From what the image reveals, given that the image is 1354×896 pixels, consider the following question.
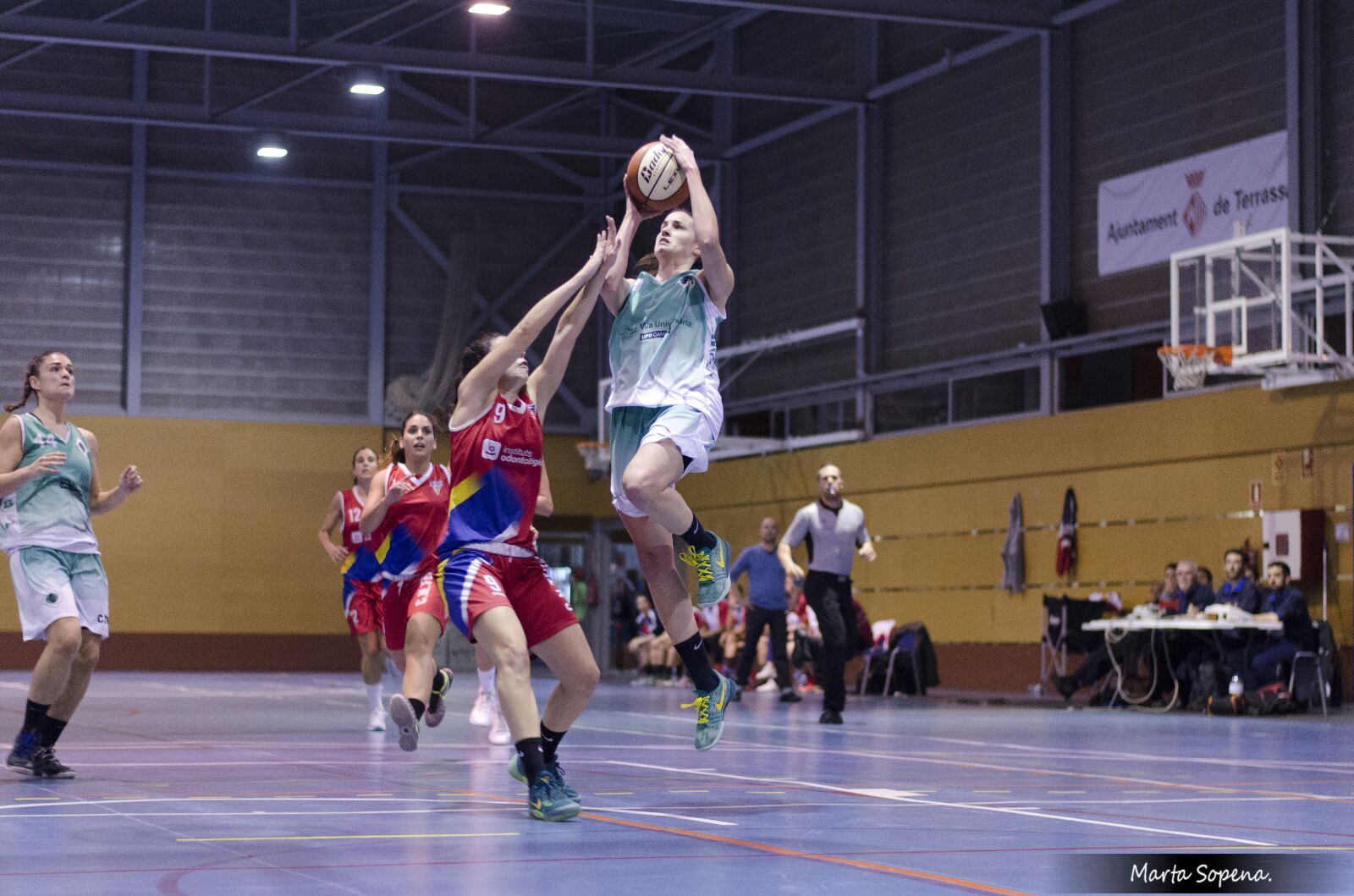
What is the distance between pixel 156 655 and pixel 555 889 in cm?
2780

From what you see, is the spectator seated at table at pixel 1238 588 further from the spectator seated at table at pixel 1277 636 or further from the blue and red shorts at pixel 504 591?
the blue and red shorts at pixel 504 591

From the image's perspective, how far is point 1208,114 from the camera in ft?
69.8

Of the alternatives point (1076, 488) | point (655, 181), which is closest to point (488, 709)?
point (655, 181)

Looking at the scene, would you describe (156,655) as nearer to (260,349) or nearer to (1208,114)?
(260,349)

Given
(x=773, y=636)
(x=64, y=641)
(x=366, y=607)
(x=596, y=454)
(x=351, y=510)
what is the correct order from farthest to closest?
1. (x=596, y=454)
2. (x=773, y=636)
3. (x=351, y=510)
4. (x=366, y=607)
5. (x=64, y=641)

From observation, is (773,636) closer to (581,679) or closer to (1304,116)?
(1304,116)

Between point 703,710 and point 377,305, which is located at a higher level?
point 377,305

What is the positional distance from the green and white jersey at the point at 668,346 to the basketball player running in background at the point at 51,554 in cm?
259

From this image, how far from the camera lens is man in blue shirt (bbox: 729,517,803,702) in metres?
19.3

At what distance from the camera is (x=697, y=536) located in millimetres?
8055

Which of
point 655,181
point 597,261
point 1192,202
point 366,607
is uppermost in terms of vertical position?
point 1192,202

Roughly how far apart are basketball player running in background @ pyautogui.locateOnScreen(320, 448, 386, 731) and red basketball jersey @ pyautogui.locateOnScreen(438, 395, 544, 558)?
235 inches

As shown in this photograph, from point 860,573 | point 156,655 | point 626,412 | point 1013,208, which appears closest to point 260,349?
point 156,655

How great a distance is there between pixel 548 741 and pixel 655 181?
2533mm
